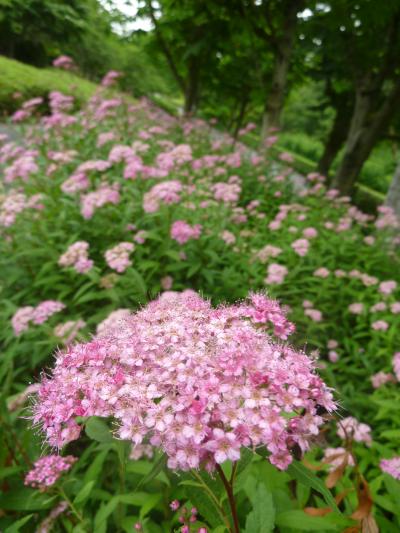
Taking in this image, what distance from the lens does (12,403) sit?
2316mm

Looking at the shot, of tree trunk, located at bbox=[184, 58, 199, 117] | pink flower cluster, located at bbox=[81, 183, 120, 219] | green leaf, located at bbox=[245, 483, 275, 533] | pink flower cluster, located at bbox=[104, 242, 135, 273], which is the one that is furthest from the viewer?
tree trunk, located at bbox=[184, 58, 199, 117]

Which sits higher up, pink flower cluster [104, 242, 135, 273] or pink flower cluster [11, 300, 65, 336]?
pink flower cluster [104, 242, 135, 273]

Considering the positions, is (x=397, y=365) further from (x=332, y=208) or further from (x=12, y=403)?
(x=332, y=208)

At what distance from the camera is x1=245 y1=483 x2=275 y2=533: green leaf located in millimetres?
1203

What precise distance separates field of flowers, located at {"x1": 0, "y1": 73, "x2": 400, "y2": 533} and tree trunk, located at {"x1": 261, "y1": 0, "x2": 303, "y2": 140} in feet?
4.95

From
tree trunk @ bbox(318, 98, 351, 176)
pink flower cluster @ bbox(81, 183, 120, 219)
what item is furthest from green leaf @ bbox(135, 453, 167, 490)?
tree trunk @ bbox(318, 98, 351, 176)

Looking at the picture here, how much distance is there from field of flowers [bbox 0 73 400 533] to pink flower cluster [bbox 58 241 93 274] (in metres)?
0.02

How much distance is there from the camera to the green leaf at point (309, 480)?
1.03 metres

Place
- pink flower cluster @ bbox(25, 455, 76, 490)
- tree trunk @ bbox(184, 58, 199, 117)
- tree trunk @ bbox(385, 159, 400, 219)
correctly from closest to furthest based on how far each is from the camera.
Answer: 1. pink flower cluster @ bbox(25, 455, 76, 490)
2. tree trunk @ bbox(385, 159, 400, 219)
3. tree trunk @ bbox(184, 58, 199, 117)

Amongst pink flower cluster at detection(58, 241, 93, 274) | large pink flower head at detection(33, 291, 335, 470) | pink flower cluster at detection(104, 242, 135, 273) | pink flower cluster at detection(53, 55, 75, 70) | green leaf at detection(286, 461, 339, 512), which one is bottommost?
pink flower cluster at detection(58, 241, 93, 274)

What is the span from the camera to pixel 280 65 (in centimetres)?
765

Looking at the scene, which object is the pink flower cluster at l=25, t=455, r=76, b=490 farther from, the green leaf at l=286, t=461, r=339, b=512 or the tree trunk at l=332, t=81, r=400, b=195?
the tree trunk at l=332, t=81, r=400, b=195

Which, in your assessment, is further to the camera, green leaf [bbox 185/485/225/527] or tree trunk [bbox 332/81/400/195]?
tree trunk [bbox 332/81/400/195]

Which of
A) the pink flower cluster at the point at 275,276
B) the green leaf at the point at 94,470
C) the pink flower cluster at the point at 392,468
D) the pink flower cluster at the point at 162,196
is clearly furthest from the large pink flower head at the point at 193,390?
the pink flower cluster at the point at 162,196
